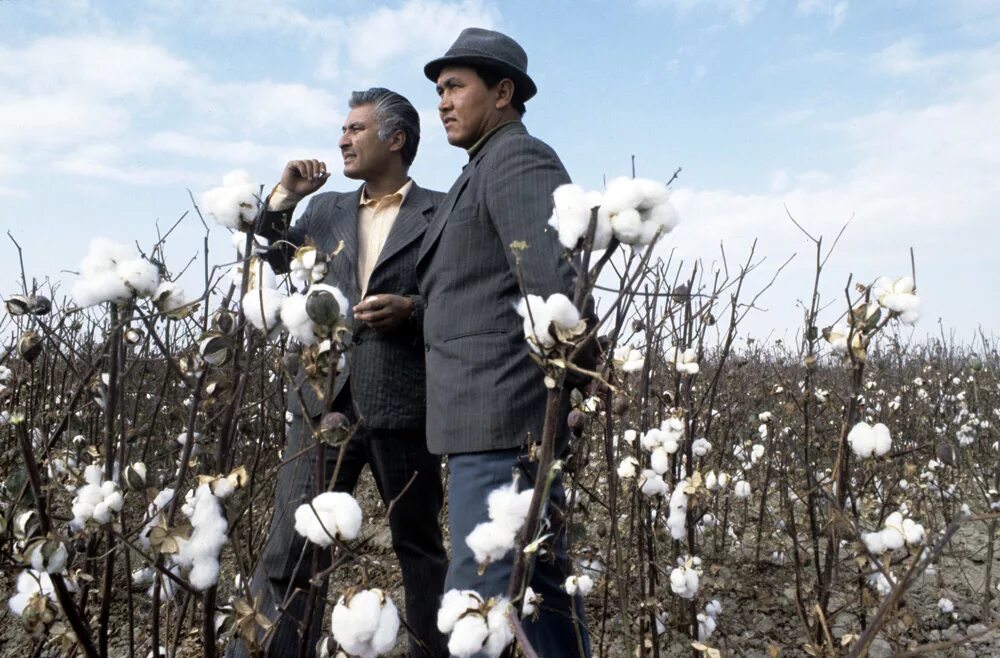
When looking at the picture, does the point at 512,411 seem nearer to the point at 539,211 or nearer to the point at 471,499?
the point at 471,499

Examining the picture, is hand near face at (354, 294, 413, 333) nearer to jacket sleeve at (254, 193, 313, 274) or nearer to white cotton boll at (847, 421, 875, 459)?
jacket sleeve at (254, 193, 313, 274)

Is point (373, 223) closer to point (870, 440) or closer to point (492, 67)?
point (492, 67)

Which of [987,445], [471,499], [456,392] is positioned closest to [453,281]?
[456,392]

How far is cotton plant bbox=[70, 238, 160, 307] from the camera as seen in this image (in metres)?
1.10

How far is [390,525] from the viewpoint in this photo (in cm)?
226

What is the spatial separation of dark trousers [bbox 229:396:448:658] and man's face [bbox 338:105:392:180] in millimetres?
723

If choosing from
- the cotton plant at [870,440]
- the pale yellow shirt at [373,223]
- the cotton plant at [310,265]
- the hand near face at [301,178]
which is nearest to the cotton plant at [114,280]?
the cotton plant at [310,265]

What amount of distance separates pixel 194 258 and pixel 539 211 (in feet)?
4.79

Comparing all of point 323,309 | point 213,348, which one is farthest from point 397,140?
point 323,309

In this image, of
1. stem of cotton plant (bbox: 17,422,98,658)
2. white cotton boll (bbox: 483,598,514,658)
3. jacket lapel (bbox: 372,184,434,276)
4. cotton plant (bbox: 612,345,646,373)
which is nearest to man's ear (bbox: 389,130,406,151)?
jacket lapel (bbox: 372,184,434,276)

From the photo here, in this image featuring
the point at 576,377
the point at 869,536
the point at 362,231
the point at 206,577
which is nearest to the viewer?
the point at 206,577

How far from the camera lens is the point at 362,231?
2.44m

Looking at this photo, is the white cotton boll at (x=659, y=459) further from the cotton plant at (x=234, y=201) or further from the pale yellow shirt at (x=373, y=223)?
the cotton plant at (x=234, y=201)

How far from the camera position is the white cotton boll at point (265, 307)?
3.62ft
